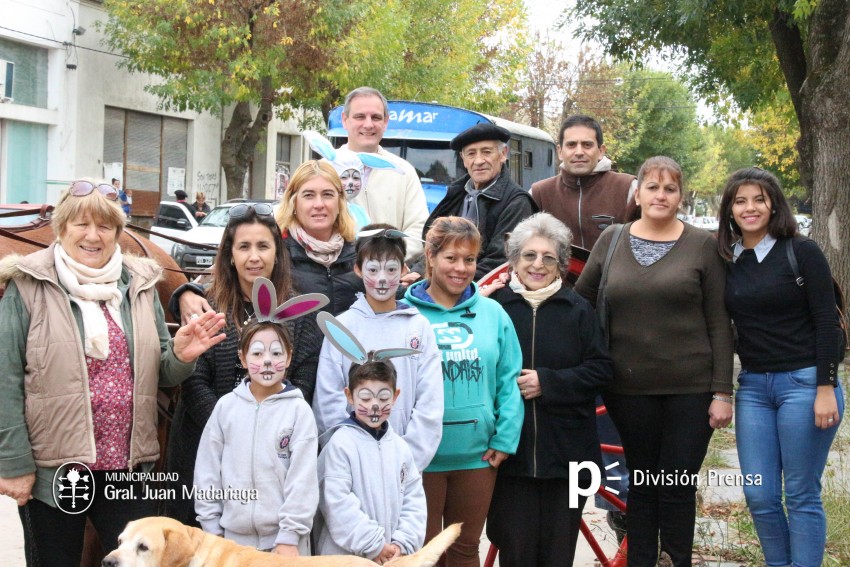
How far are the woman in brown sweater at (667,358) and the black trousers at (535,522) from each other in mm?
A: 482

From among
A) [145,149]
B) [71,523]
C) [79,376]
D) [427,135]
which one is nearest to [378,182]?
[79,376]

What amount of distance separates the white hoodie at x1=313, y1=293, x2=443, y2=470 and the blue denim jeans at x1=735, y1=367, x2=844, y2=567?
1.53 metres

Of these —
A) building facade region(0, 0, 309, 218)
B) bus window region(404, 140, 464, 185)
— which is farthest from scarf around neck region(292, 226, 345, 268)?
building facade region(0, 0, 309, 218)

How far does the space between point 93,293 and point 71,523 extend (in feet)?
2.91

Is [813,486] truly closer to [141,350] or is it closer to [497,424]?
[497,424]

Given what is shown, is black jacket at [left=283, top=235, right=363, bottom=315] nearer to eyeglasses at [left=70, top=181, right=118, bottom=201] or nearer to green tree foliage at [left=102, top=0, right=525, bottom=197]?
eyeglasses at [left=70, top=181, right=118, bottom=201]

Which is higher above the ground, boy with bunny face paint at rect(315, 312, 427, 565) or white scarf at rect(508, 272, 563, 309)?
white scarf at rect(508, 272, 563, 309)

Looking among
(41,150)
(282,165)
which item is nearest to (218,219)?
(41,150)

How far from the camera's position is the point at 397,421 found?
13.1ft

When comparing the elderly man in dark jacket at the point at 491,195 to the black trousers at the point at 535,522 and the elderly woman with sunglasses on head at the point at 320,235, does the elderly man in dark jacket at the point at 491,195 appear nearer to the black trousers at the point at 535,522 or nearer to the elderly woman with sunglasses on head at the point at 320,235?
the elderly woman with sunglasses on head at the point at 320,235

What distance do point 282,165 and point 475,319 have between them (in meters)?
31.0

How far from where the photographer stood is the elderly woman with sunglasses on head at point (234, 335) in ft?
12.8

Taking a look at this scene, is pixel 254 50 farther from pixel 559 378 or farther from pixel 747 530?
pixel 559 378

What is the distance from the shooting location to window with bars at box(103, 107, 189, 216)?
87.1 ft
